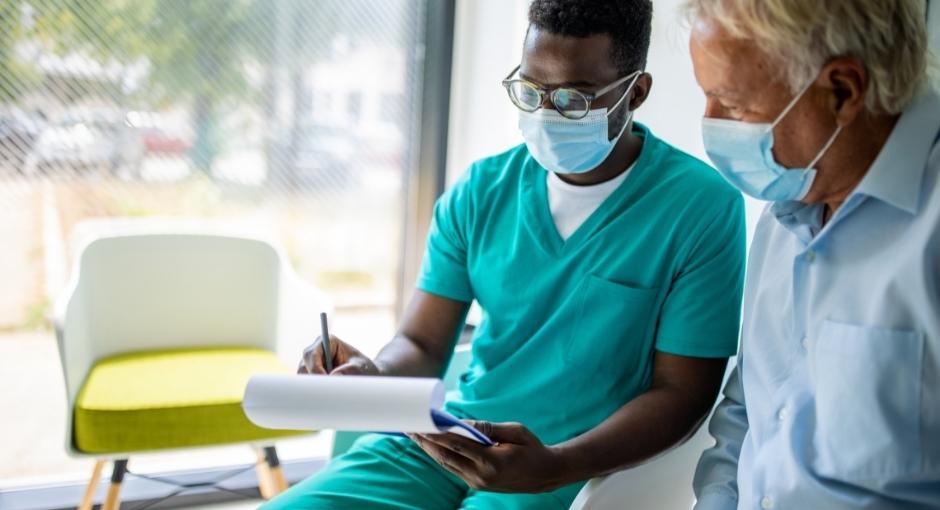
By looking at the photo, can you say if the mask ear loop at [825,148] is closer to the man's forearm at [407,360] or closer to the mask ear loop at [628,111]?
the mask ear loop at [628,111]

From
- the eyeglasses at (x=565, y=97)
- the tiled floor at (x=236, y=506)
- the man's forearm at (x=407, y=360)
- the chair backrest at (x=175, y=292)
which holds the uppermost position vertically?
the eyeglasses at (x=565, y=97)

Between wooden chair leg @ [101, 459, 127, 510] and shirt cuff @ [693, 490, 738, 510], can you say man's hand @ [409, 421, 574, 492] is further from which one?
wooden chair leg @ [101, 459, 127, 510]

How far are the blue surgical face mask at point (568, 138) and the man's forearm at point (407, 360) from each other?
0.41m

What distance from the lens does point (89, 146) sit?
248 cm

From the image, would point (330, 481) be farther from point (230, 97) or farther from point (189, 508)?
point (230, 97)

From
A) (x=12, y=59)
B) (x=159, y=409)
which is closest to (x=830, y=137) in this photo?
(x=159, y=409)

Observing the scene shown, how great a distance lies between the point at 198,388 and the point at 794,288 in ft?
4.47

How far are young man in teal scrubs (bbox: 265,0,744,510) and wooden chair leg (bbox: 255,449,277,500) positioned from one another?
2.36 ft

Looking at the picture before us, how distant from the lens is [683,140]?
7.00ft

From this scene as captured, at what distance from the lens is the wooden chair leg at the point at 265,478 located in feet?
7.34

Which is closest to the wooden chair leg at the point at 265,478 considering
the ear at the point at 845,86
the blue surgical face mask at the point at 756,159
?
the blue surgical face mask at the point at 756,159

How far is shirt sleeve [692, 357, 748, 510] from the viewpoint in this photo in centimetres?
130

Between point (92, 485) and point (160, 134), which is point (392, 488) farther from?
point (160, 134)

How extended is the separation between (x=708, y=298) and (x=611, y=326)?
161 millimetres
